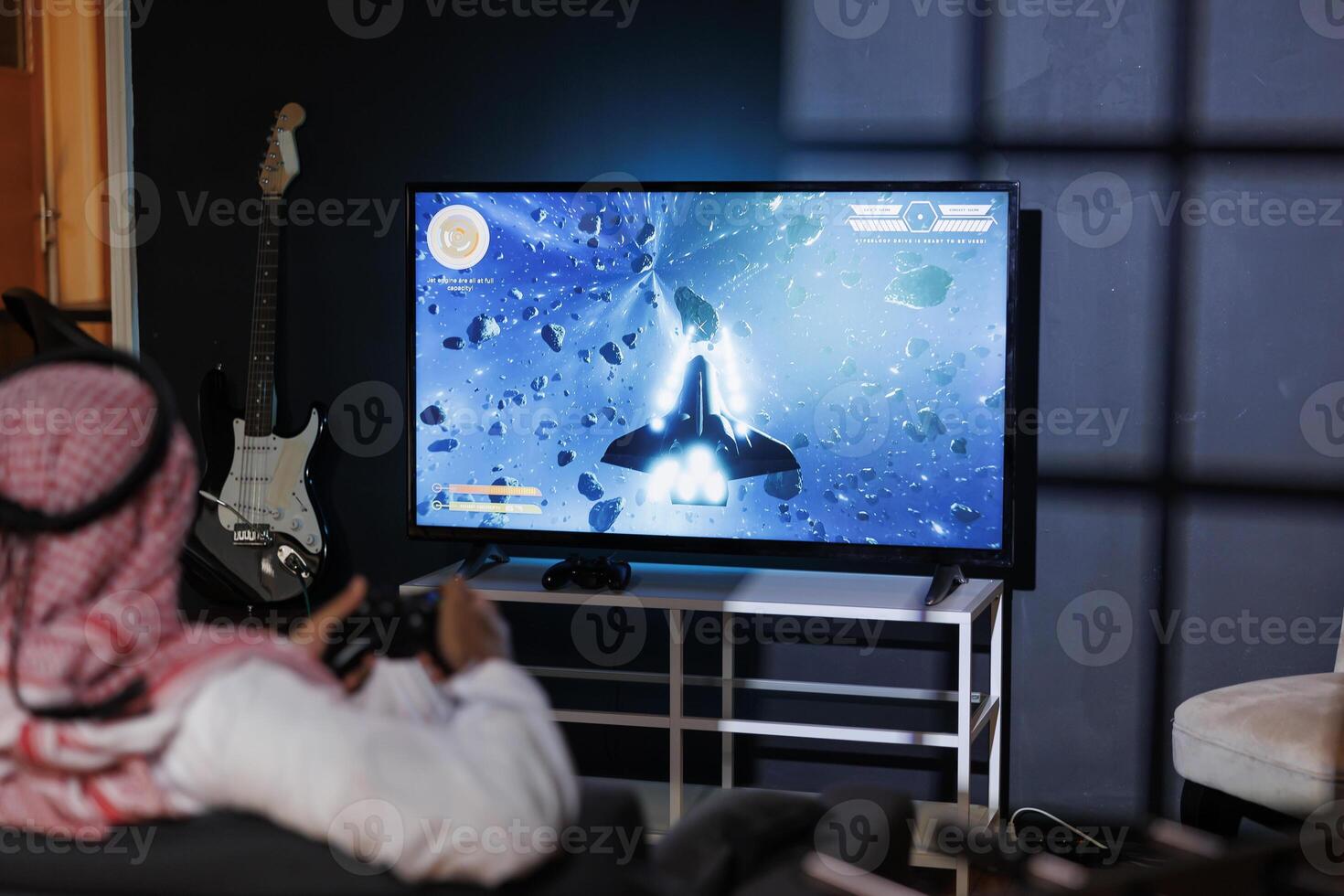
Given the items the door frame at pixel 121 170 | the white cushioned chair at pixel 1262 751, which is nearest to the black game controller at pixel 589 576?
the white cushioned chair at pixel 1262 751

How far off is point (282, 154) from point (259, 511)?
93cm

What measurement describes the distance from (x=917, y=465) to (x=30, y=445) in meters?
2.19

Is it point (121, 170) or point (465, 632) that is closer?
point (465, 632)

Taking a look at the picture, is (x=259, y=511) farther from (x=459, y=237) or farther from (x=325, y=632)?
(x=325, y=632)

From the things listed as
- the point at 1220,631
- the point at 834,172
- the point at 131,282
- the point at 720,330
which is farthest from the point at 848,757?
the point at 131,282

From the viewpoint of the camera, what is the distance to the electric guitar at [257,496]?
334 centimetres

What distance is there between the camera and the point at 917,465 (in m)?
2.90

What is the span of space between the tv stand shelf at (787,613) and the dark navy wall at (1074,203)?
0.13m

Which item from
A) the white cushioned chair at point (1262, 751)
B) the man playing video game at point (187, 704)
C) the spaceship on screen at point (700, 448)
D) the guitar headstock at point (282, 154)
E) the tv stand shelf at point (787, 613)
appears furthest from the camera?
the guitar headstock at point (282, 154)

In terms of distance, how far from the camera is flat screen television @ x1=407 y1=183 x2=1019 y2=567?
2867 mm

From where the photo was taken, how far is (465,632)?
1.00m

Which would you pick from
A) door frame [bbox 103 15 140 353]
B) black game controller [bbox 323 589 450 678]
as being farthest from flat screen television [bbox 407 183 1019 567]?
black game controller [bbox 323 589 450 678]

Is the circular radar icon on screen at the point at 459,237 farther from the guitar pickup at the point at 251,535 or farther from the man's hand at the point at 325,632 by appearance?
the man's hand at the point at 325,632

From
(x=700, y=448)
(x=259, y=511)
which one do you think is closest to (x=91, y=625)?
(x=700, y=448)
